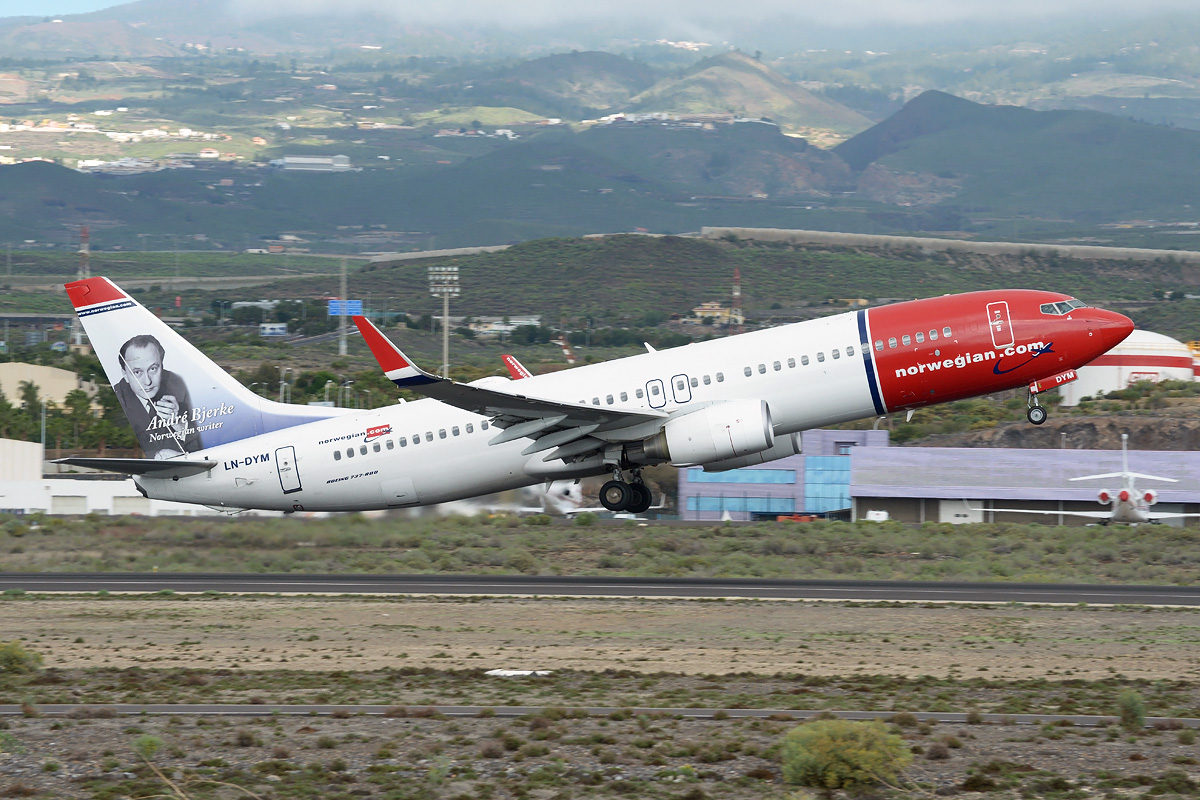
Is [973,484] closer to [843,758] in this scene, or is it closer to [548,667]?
[548,667]

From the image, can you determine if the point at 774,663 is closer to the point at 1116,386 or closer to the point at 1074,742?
the point at 1074,742

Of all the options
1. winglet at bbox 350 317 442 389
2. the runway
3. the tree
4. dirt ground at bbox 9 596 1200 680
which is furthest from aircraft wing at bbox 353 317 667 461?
the tree

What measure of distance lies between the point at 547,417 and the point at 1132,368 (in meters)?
89.5

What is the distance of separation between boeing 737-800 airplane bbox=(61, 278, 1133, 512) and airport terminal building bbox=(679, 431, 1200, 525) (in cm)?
3105

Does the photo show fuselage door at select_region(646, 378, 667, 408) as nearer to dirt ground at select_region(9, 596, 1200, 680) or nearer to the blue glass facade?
dirt ground at select_region(9, 596, 1200, 680)

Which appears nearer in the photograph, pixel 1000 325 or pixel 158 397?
pixel 1000 325

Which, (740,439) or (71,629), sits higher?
(740,439)

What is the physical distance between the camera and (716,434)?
34312mm

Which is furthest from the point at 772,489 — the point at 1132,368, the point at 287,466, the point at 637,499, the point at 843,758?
the point at 1132,368

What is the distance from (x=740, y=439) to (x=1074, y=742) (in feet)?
52.3

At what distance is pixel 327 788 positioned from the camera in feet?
56.9

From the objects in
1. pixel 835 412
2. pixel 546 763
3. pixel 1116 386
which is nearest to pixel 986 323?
pixel 835 412

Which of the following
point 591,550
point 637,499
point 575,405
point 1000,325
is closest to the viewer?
point 575,405

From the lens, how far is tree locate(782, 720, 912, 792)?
1698cm
